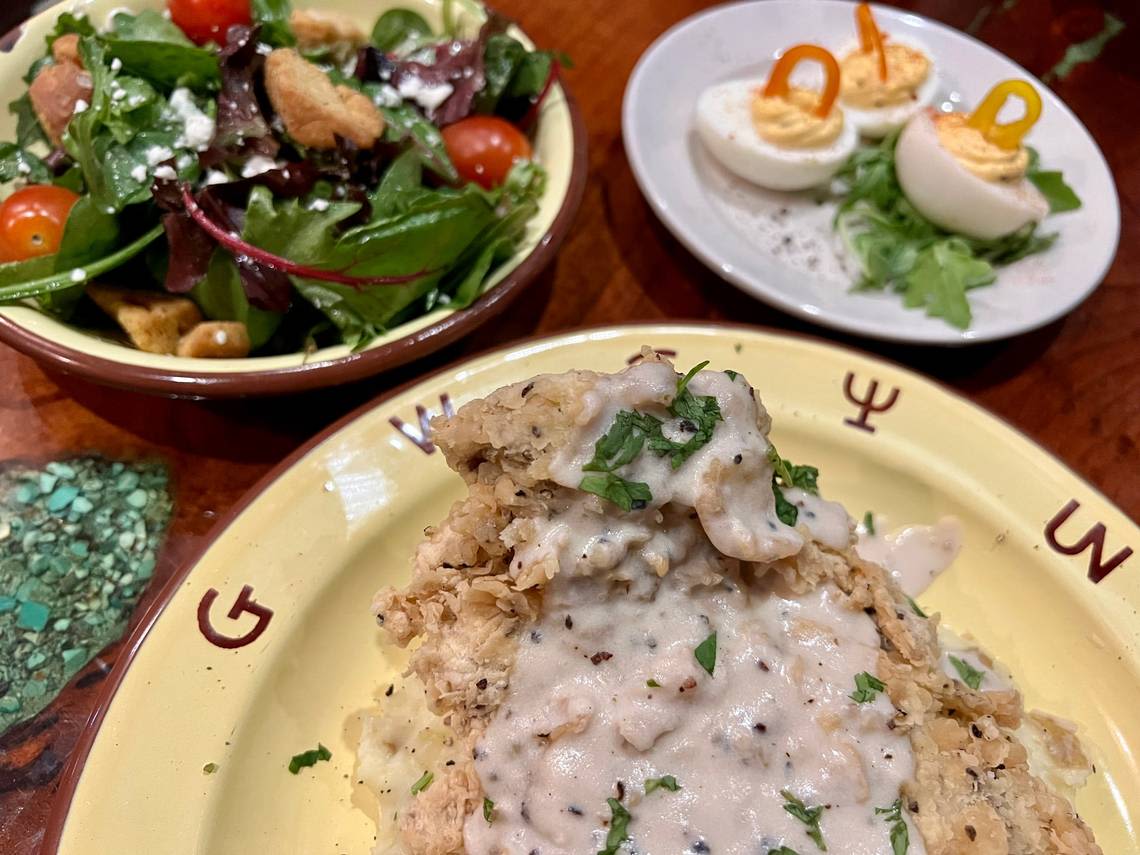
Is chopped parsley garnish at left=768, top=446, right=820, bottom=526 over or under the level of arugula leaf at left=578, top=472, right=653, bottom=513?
under

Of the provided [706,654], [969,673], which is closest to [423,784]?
[706,654]

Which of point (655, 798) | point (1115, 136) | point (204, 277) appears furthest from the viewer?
point (1115, 136)

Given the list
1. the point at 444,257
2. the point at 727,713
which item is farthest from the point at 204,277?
the point at 727,713

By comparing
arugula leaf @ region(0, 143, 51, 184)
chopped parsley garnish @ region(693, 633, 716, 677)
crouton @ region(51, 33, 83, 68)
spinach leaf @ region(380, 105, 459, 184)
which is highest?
chopped parsley garnish @ region(693, 633, 716, 677)

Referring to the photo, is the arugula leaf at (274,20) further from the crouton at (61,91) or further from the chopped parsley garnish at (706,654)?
the chopped parsley garnish at (706,654)

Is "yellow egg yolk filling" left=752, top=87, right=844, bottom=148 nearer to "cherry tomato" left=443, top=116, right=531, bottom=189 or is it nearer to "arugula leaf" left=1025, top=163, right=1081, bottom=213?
"arugula leaf" left=1025, top=163, right=1081, bottom=213

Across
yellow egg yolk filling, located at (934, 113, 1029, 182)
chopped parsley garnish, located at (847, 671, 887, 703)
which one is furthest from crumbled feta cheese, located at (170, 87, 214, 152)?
yellow egg yolk filling, located at (934, 113, 1029, 182)

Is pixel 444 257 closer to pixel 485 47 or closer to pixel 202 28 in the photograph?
pixel 485 47
